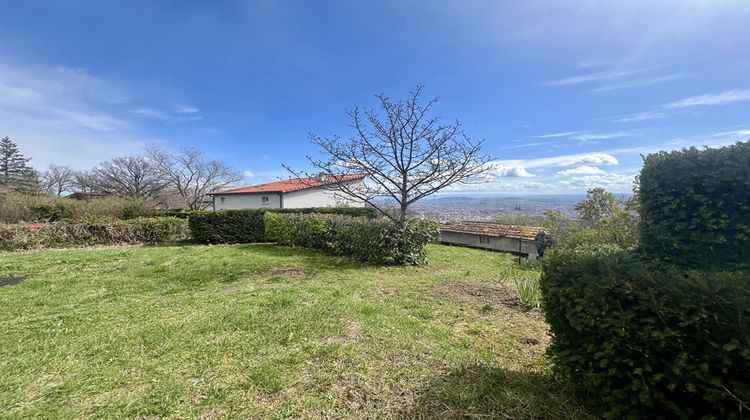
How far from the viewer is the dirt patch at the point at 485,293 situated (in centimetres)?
451

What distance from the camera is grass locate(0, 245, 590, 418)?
2.11 meters

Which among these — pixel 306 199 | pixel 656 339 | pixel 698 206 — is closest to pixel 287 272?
pixel 656 339

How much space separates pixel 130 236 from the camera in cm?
1112

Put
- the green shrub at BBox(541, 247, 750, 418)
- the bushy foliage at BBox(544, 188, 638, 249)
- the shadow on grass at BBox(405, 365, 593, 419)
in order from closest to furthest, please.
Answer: the green shrub at BBox(541, 247, 750, 418) → the shadow on grass at BBox(405, 365, 593, 419) → the bushy foliage at BBox(544, 188, 638, 249)

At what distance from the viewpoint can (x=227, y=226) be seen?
11922 millimetres

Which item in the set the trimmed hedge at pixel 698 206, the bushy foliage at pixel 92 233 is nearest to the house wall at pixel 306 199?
the bushy foliage at pixel 92 233

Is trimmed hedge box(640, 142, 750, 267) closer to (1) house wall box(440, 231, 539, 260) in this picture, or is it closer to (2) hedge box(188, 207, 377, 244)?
(1) house wall box(440, 231, 539, 260)

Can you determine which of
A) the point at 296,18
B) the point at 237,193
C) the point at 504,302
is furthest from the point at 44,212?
the point at 504,302

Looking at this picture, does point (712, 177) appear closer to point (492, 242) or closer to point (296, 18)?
point (296, 18)

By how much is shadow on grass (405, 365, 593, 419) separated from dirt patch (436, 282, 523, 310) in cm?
209

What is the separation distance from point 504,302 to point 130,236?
508 inches

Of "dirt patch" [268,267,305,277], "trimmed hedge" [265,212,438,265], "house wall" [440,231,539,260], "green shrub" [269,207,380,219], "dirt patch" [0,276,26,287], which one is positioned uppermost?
"green shrub" [269,207,380,219]

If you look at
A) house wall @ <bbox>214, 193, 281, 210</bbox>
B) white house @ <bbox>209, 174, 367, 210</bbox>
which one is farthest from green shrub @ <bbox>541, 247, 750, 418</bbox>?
house wall @ <bbox>214, 193, 281, 210</bbox>

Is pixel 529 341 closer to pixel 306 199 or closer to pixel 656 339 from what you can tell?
pixel 656 339
